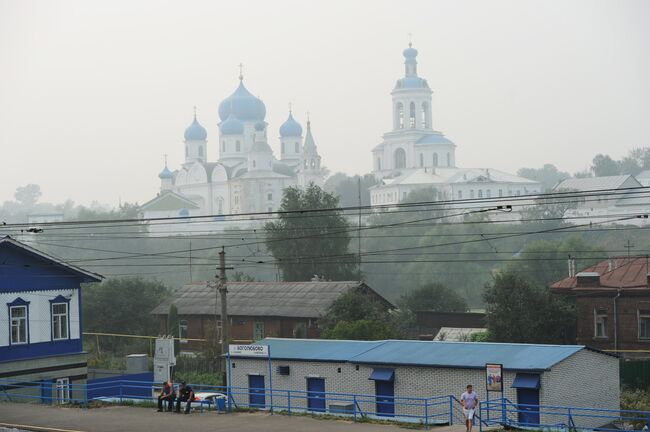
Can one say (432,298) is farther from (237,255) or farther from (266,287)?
(237,255)

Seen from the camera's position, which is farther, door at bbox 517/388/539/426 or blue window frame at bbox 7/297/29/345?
blue window frame at bbox 7/297/29/345

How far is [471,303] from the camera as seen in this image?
9631 centimetres

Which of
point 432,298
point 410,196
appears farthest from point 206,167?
point 432,298

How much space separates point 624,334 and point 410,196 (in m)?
128

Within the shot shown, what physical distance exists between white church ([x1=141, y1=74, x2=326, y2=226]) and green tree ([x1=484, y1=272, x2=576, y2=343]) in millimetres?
128591

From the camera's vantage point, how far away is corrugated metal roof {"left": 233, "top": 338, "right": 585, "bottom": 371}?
2727 cm

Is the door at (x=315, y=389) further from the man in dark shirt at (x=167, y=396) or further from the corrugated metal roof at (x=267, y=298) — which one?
the corrugated metal roof at (x=267, y=298)

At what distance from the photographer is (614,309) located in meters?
44.7

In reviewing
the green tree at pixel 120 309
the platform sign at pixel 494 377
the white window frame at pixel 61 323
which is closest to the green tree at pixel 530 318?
the white window frame at pixel 61 323

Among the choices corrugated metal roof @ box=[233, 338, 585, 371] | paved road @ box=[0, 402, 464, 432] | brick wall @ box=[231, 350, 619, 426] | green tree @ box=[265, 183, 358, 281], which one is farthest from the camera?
green tree @ box=[265, 183, 358, 281]

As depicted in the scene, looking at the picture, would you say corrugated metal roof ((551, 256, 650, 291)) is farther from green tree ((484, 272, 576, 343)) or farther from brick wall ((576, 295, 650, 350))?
green tree ((484, 272, 576, 343))

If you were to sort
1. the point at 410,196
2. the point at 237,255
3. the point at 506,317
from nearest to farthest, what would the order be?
the point at 506,317 < the point at 237,255 < the point at 410,196

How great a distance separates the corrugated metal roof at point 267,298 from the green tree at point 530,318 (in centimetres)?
791

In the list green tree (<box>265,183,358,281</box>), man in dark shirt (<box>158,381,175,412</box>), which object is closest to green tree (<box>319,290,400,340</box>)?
man in dark shirt (<box>158,381,175,412</box>)
